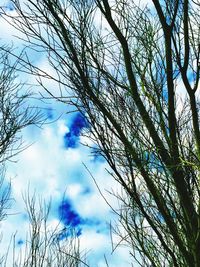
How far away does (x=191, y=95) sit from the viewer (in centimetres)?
221

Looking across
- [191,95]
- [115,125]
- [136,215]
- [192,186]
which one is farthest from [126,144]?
[136,215]

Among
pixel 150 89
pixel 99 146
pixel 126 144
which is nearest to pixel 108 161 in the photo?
pixel 99 146

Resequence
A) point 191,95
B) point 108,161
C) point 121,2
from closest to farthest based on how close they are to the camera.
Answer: point 191,95 < point 108,161 < point 121,2

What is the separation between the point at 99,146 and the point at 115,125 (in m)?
0.47

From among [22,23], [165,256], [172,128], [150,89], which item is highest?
[22,23]

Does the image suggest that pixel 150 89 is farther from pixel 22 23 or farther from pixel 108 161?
pixel 22 23

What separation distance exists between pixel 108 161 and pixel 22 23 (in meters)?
1.07

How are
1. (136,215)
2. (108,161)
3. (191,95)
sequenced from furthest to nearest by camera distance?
1. (136,215)
2. (108,161)
3. (191,95)

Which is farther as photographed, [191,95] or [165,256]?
[165,256]

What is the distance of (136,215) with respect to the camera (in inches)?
121

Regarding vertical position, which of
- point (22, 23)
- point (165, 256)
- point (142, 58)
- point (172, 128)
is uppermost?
point (22, 23)

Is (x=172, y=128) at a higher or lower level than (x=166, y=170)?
higher

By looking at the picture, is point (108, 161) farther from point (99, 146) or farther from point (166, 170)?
point (166, 170)

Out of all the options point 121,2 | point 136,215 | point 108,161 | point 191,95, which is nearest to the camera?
point 191,95
